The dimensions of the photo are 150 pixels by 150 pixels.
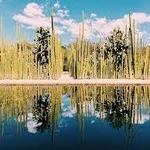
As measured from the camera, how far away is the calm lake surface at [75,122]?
11758 millimetres

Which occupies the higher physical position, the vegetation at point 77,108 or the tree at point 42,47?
the tree at point 42,47

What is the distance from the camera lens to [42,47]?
40.8 m

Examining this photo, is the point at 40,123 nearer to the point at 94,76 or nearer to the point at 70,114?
the point at 70,114

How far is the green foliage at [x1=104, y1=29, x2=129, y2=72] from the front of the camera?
3981 cm

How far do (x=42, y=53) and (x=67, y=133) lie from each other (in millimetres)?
27548

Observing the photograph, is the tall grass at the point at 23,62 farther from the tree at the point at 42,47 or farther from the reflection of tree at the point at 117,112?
the reflection of tree at the point at 117,112

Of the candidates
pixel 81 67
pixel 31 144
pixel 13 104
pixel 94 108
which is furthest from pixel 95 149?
pixel 81 67

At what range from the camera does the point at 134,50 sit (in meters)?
38.4

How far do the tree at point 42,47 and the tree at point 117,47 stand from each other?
238 inches

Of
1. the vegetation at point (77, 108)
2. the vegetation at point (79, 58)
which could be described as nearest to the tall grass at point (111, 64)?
the vegetation at point (79, 58)

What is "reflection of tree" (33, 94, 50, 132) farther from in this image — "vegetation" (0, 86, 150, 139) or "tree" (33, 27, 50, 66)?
"tree" (33, 27, 50, 66)

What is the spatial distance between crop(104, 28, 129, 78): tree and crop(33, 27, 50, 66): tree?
6034 mm

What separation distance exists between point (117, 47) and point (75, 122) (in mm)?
26249

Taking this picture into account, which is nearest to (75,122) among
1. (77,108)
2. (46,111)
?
(46,111)
